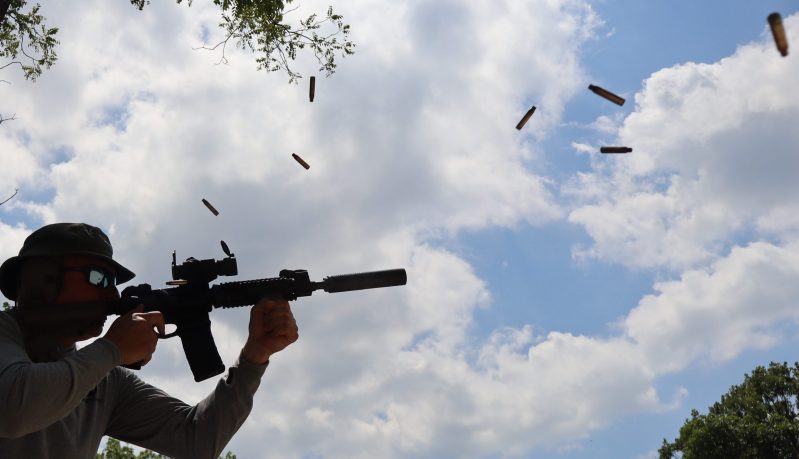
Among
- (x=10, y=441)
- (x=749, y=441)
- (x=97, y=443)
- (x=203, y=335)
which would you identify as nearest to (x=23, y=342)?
(x=10, y=441)

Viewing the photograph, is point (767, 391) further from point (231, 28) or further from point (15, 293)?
point (15, 293)

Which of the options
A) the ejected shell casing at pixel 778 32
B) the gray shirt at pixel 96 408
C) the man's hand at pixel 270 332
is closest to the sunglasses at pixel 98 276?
the gray shirt at pixel 96 408

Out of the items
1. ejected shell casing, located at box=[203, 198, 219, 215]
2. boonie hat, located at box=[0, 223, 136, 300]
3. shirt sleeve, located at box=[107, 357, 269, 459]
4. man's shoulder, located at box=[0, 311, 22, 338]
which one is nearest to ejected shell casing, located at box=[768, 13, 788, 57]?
shirt sleeve, located at box=[107, 357, 269, 459]

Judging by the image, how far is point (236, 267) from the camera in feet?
18.8

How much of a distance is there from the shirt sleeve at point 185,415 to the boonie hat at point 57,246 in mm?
1026

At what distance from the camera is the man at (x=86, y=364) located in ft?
12.8

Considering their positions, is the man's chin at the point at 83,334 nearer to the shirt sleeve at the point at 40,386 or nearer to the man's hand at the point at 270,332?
the shirt sleeve at the point at 40,386

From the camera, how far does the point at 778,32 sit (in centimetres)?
564

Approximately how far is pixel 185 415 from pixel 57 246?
62.5 inches

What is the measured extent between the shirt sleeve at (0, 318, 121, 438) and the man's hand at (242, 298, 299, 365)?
121 cm

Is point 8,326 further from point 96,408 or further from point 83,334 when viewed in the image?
point 96,408

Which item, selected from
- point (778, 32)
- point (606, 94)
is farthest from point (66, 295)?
point (606, 94)

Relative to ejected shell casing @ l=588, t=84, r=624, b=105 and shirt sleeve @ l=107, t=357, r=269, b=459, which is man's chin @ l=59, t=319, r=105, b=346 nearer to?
shirt sleeve @ l=107, t=357, r=269, b=459

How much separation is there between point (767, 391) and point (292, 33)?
219 ft
